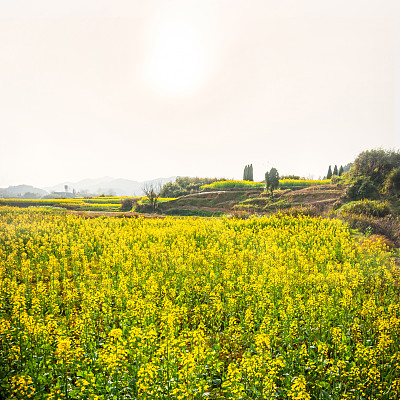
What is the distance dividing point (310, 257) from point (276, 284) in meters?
3.94

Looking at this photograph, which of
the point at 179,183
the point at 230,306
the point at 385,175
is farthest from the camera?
the point at 179,183

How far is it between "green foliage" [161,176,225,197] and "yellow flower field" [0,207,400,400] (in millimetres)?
35828

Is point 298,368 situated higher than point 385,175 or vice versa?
point 385,175

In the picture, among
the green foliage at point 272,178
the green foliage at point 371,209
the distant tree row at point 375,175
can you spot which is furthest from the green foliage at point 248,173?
the green foliage at point 371,209

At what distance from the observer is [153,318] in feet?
18.9

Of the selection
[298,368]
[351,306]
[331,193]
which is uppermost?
[331,193]

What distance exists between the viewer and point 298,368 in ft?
15.5

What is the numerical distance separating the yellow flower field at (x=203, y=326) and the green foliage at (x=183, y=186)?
35828 millimetres

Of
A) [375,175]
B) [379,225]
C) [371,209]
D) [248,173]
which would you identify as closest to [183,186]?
[248,173]

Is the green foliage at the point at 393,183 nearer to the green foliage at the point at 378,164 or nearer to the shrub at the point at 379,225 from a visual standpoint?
the green foliage at the point at 378,164

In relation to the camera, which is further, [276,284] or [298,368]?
[276,284]

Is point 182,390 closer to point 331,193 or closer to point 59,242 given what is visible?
point 59,242

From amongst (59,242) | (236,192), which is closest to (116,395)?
(59,242)

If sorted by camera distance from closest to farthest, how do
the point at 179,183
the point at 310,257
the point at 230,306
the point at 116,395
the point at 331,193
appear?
the point at 116,395 < the point at 230,306 < the point at 310,257 < the point at 331,193 < the point at 179,183
